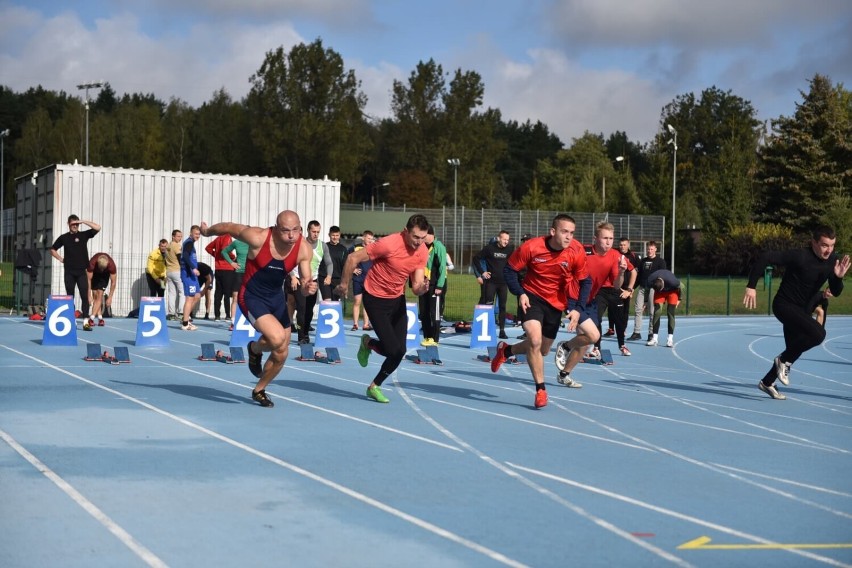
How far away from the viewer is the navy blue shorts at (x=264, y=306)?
419 inches

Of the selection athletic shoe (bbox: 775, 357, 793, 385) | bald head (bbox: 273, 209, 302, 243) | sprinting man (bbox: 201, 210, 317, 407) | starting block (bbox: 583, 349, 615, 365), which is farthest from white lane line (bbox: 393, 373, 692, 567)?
starting block (bbox: 583, 349, 615, 365)

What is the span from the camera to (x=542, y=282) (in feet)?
37.9

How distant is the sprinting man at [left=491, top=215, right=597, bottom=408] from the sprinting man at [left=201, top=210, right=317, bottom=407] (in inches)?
90.1

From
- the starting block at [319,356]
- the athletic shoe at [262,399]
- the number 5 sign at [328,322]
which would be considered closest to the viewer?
the athletic shoe at [262,399]

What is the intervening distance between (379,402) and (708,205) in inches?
2230

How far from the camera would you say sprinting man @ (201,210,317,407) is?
10.5 meters

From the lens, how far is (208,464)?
A: 7742 millimetres

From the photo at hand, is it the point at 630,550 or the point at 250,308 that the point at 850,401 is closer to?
the point at 250,308

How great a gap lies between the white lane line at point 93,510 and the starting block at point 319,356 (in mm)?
7448

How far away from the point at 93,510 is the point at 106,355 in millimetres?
9128

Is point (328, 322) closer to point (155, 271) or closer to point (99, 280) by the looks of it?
point (99, 280)

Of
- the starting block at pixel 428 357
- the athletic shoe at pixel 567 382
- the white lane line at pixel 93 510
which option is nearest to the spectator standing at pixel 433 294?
the starting block at pixel 428 357

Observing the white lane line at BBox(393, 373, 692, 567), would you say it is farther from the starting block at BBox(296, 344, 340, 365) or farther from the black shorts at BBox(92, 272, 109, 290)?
the black shorts at BBox(92, 272, 109, 290)

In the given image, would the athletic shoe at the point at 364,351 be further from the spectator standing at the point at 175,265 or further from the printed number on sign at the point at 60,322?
the spectator standing at the point at 175,265
